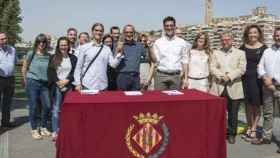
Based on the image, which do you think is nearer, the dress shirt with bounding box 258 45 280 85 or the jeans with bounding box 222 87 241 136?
the dress shirt with bounding box 258 45 280 85

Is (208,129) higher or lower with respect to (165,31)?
lower

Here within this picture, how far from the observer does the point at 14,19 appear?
76.5ft

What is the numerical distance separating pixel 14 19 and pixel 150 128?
20460 mm

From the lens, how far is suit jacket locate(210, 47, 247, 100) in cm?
672

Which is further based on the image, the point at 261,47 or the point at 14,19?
the point at 14,19

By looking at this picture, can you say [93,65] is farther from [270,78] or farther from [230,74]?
[270,78]

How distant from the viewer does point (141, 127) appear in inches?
175

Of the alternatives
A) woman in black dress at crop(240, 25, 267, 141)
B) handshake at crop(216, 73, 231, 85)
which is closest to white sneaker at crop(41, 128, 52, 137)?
handshake at crop(216, 73, 231, 85)

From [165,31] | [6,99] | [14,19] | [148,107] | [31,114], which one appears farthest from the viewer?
[14,19]

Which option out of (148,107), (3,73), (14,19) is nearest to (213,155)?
(148,107)

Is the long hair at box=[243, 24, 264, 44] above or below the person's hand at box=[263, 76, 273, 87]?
above

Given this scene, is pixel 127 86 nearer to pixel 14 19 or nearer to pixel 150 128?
pixel 150 128

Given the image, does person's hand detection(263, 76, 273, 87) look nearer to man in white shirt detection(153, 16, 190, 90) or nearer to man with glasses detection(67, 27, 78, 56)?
man in white shirt detection(153, 16, 190, 90)

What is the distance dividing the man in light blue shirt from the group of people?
2 centimetres
